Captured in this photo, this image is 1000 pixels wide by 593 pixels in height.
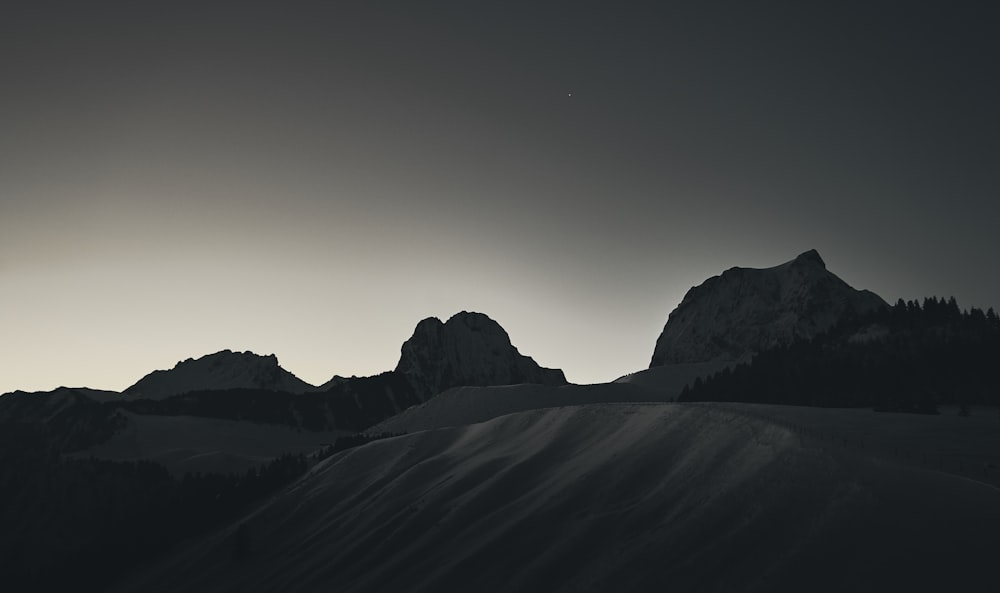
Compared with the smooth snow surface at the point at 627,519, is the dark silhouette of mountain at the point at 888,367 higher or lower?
higher

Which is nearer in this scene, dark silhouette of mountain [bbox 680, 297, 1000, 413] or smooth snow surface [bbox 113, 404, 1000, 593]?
smooth snow surface [bbox 113, 404, 1000, 593]

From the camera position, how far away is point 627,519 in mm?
55719

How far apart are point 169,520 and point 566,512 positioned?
4185 inches

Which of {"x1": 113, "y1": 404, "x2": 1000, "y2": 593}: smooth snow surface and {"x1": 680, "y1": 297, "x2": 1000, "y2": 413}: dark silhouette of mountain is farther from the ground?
{"x1": 680, "y1": 297, "x2": 1000, "y2": 413}: dark silhouette of mountain

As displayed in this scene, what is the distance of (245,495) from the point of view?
13112 centimetres

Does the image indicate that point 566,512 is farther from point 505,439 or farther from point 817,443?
point 505,439

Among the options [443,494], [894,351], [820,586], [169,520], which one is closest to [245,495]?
[169,520]

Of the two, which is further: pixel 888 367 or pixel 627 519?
pixel 888 367

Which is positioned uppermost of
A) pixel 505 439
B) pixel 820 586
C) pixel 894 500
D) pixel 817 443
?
pixel 505 439

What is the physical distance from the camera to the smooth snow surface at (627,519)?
37.8 m

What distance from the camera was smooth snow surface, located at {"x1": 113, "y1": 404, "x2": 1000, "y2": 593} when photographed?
37.8 metres

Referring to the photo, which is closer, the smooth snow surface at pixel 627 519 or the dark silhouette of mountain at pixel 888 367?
the smooth snow surface at pixel 627 519

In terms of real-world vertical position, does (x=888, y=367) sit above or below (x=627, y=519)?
above

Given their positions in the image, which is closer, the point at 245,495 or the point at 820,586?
the point at 820,586
